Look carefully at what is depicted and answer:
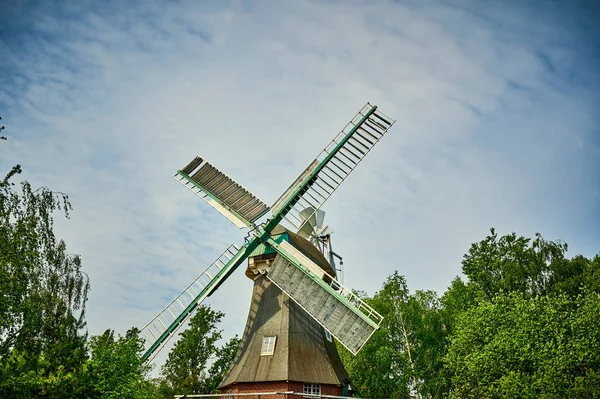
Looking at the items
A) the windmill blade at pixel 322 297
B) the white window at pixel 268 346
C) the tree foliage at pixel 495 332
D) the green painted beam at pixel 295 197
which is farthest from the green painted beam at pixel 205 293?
the tree foliage at pixel 495 332

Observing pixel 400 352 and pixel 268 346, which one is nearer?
pixel 268 346

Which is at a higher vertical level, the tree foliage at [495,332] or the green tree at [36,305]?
the tree foliage at [495,332]

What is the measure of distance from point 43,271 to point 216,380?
13985mm

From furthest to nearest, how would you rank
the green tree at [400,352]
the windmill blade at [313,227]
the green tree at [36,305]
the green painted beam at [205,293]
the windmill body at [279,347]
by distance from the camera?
1. the green tree at [400,352]
2. the windmill blade at [313,227]
3. the green painted beam at [205,293]
4. the windmill body at [279,347]
5. the green tree at [36,305]

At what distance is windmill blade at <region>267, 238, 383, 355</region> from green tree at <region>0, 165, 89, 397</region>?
821 cm

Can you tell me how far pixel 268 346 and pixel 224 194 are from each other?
743 cm

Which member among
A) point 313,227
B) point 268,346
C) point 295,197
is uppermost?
point 313,227

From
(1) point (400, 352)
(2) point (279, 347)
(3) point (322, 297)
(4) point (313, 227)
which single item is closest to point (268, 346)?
(2) point (279, 347)

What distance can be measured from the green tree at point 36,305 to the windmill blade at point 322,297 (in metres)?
8.21

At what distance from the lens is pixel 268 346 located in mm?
23625

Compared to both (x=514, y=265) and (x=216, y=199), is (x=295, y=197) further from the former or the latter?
(x=514, y=265)

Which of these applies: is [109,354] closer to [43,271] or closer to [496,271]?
[43,271]

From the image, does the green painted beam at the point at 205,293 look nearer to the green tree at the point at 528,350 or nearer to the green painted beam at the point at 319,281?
the green painted beam at the point at 319,281

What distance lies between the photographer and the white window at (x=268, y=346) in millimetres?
23425
